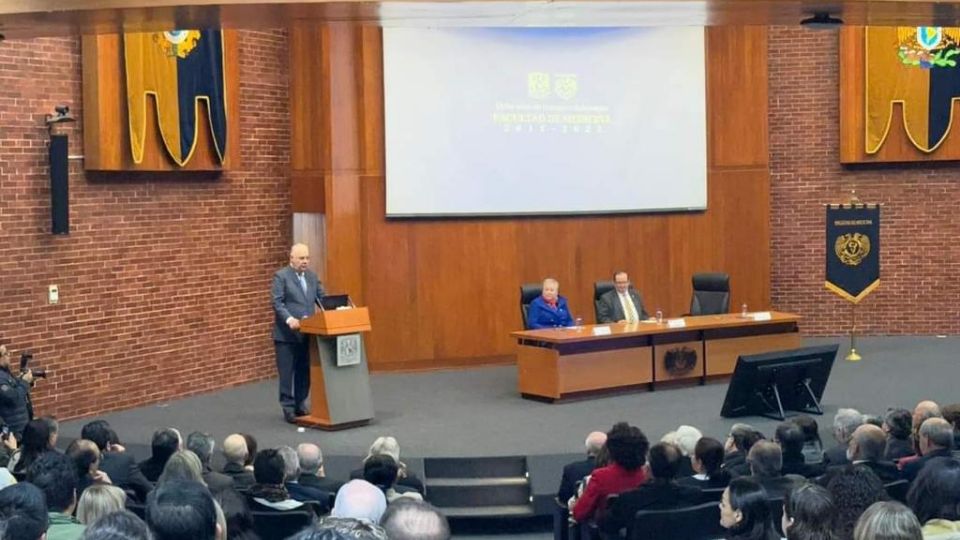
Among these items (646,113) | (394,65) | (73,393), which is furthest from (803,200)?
(73,393)

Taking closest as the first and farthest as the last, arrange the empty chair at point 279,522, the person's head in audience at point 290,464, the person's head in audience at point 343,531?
the person's head in audience at point 343,531, the empty chair at point 279,522, the person's head in audience at point 290,464

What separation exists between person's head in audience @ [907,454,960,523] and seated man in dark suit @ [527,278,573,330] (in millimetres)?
7094

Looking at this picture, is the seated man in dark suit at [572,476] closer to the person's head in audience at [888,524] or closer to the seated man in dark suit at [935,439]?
the seated man in dark suit at [935,439]

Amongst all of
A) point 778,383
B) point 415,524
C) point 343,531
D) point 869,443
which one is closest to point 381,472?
point 869,443

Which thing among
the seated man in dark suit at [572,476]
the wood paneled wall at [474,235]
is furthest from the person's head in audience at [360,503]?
the wood paneled wall at [474,235]

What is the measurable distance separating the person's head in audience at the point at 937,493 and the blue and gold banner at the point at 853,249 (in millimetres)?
9228

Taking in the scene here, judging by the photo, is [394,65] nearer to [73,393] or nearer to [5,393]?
[73,393]

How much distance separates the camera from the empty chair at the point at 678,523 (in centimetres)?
549

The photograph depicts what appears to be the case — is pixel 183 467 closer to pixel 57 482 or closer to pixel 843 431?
pixel 57 482

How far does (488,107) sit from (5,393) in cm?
671

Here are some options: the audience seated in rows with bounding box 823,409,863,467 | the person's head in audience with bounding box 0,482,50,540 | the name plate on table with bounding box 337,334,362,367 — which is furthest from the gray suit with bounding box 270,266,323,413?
the person's head in audience with bounding box 0,482,50,540

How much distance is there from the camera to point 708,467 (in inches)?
241

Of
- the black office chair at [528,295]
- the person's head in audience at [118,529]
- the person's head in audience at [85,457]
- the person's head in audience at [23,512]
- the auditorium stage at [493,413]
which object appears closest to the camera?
the person's head in audience at [118,529]

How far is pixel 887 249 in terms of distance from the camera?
600 inches
